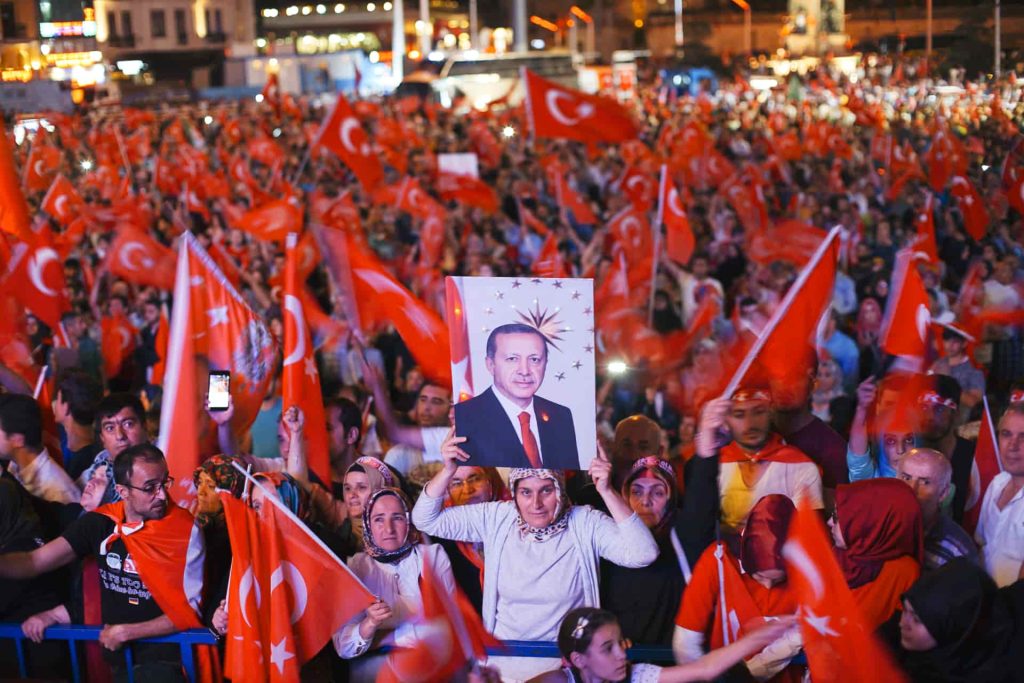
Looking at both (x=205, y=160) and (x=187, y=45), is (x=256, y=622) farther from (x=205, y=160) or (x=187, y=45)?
(x=187, y=45)

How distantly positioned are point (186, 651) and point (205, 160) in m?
15.8

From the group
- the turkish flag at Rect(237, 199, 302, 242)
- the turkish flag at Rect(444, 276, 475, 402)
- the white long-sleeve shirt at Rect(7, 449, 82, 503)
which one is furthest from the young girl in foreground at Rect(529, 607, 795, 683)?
the turkish flag at Rect(237, 199, 302, 242)

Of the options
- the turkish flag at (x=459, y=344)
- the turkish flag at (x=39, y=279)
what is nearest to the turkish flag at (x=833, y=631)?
the turkish flag at (x=459, y=344)

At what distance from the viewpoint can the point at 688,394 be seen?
6.68 metres

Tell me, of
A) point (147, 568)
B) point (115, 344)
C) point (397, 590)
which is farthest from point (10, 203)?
point (397, 590)

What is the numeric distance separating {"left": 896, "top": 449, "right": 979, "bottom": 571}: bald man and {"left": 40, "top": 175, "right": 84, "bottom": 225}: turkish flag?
9.94m

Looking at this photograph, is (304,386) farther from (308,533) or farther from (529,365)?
(529,365)

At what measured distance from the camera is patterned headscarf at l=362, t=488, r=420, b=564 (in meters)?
3.91

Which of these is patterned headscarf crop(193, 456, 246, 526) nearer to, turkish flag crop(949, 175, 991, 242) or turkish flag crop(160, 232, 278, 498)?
turkish flag crop(160, 232, 278, 498)

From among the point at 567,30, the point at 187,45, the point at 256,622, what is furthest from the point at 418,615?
the point at 567,30

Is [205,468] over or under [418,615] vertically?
over

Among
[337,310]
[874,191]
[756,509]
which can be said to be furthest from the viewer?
[874,191]

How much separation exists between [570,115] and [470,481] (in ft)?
25.3

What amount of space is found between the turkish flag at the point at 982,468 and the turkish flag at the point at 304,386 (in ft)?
7.70
